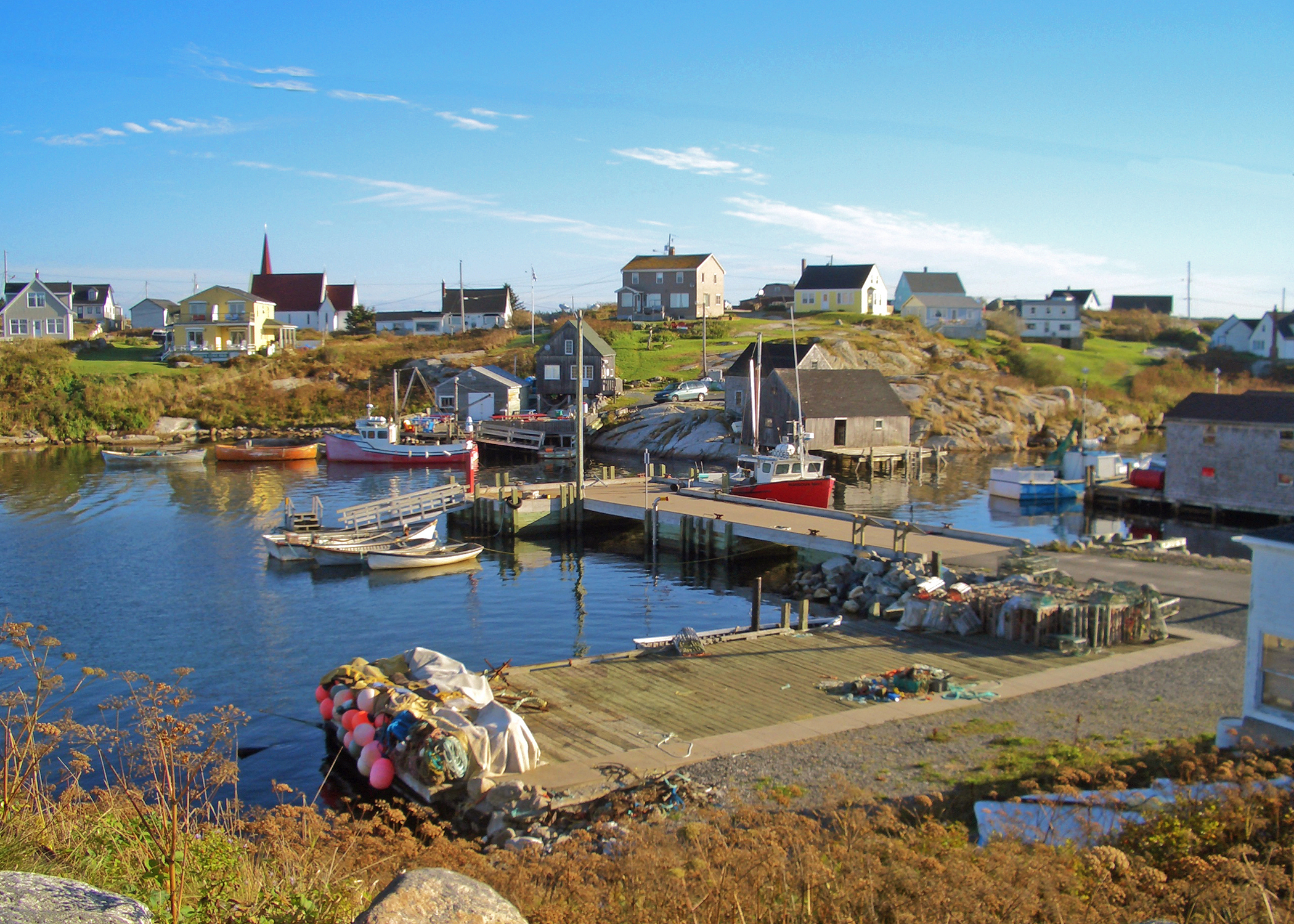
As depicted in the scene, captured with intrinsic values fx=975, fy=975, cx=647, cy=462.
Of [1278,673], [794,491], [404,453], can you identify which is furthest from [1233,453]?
[404,453]

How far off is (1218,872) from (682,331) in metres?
90.9

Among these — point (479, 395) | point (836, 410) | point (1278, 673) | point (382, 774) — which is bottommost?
point (382, 774)

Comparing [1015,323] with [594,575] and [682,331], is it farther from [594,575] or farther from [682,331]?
[594,575]

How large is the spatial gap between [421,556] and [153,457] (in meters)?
36.8

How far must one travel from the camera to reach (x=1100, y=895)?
267 inches

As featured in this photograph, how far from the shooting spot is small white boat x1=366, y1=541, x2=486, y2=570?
31641 mm

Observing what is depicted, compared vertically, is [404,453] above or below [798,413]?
below

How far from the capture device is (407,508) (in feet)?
122

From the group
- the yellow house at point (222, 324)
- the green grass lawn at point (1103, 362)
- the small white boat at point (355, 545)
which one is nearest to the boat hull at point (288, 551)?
the small white boat at point (355, 545)

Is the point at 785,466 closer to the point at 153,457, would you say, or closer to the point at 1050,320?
the point at 153,457

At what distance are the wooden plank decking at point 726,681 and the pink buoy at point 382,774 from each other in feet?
7.22

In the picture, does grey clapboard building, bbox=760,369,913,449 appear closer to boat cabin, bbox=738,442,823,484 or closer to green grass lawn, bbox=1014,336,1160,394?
boat cabin, bbox=738,442,823,484

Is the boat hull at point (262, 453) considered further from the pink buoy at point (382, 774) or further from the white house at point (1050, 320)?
the white house at point (1050, 320)

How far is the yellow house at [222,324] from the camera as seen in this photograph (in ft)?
301
